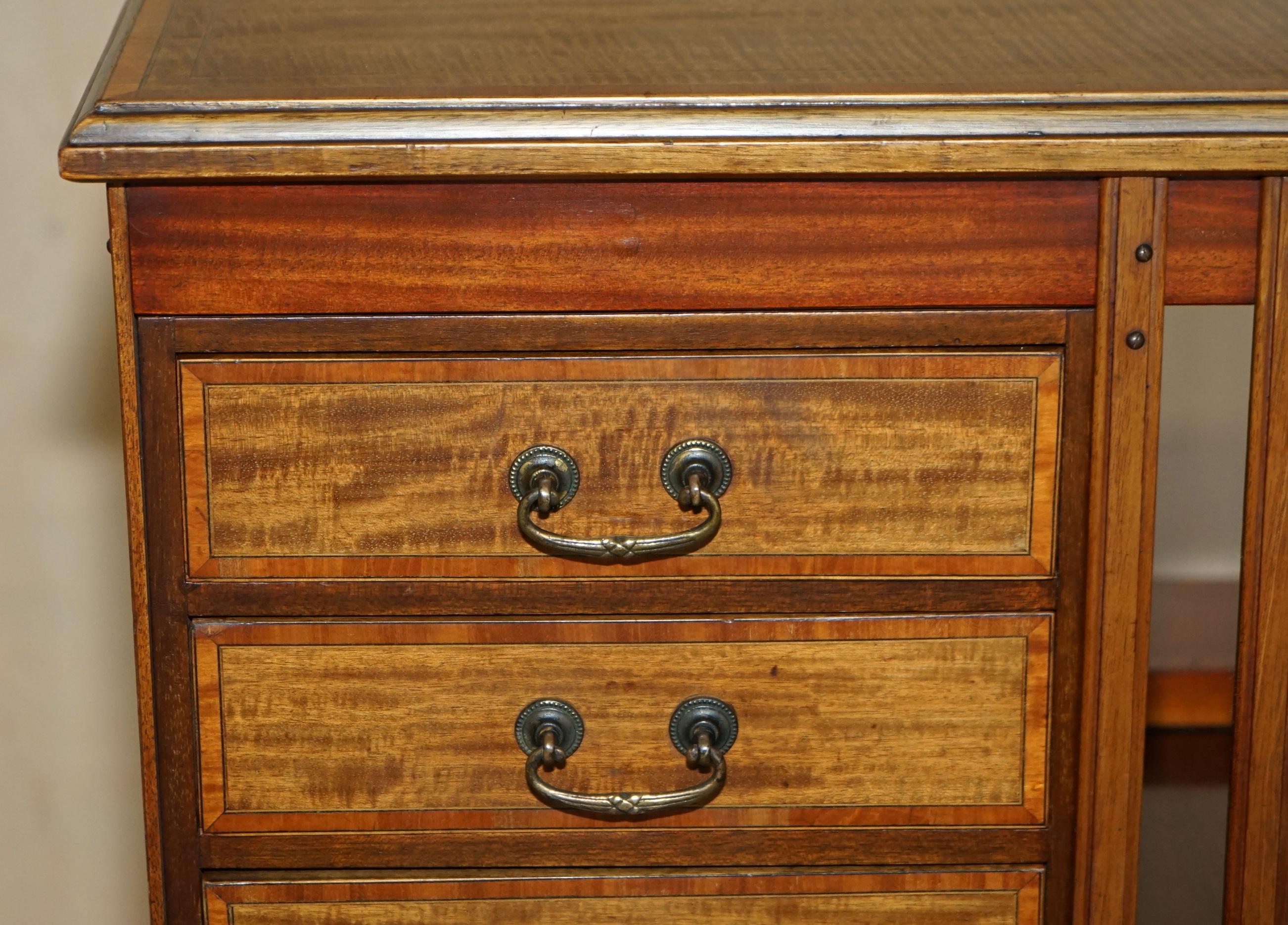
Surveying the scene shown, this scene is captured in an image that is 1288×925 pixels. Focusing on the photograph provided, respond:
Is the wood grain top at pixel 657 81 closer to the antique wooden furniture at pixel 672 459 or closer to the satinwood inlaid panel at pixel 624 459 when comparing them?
the antique wooden furniture at pixel 672 459

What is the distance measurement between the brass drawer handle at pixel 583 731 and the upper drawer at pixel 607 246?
26 cm

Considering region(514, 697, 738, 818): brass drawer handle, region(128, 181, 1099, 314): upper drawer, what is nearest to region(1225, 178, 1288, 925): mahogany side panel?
region(128, 181, 1099, 314): upper drawer

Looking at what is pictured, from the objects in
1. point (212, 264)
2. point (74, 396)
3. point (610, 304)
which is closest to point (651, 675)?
point (610, 304)

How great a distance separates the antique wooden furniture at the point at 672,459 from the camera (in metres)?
0.78

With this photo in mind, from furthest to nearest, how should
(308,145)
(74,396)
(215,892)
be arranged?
(74,396)
(215,892)
(308,145)

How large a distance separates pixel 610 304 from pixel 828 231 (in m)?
0.14

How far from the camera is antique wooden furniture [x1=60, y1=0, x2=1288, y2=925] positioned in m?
0.78

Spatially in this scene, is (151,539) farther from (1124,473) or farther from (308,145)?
(1124,473)

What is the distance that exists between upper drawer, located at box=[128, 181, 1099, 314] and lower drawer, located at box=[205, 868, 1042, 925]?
384 millimetres

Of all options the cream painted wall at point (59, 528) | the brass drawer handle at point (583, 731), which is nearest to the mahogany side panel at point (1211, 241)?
the brass drawer handle at point (583, 731)

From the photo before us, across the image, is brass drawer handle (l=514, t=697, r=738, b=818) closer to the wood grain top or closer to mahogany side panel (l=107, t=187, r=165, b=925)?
mahogany side panel (l=107, t=187, r=165, b=925)

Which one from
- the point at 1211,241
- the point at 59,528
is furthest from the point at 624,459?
the point at 59,528

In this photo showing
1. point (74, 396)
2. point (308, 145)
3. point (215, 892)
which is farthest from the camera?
point (74, 396)

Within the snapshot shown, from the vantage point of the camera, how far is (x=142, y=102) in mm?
765
